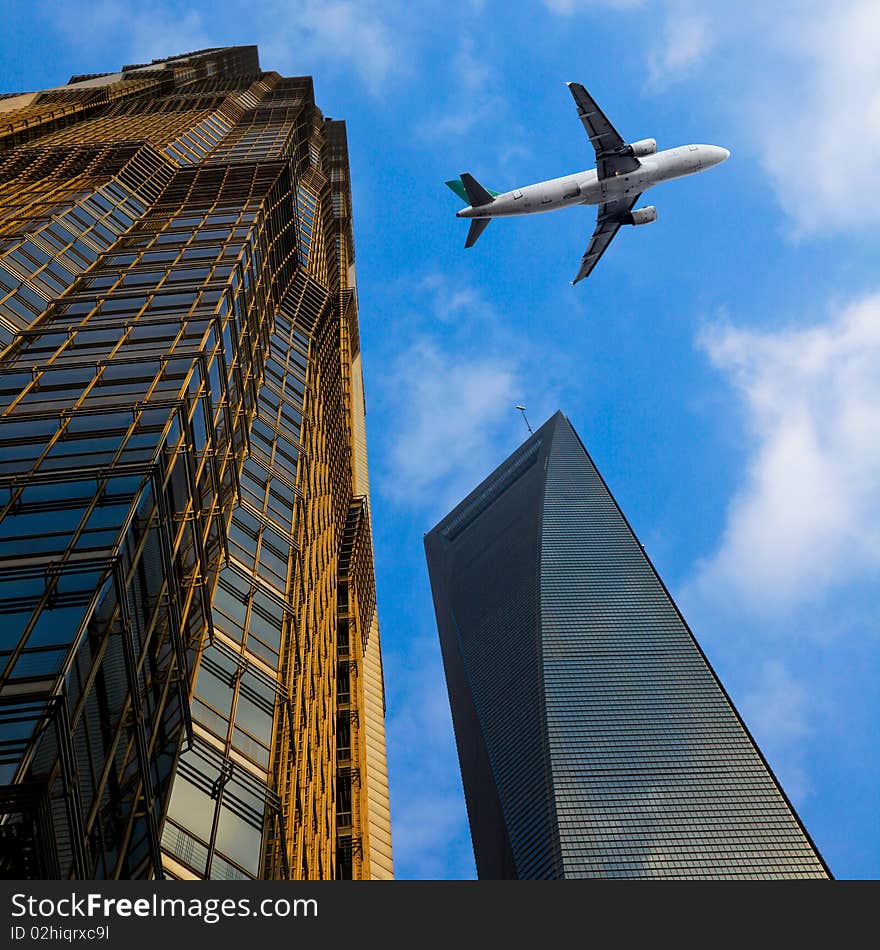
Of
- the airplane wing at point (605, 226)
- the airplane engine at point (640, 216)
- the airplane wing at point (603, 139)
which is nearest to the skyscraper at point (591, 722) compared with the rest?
the airplane wing at point (605, 226)

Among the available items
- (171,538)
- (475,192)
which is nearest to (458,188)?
(475,192)

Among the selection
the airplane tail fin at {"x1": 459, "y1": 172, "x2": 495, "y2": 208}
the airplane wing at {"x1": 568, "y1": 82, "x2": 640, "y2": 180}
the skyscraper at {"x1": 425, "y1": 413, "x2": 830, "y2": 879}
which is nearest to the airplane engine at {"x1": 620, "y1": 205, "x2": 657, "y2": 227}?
the airplane wing at {"x1": 568, "y1": 82, "x2": 640, "y2": 180}

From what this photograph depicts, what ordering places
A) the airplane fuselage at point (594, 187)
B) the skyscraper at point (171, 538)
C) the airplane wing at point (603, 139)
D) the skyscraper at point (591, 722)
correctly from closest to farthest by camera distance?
the skyscraper at point (171, 538) < the airplane wing at point (603, 139) < the airplane fuselage at point (594, 187) < the skyscraper at point (591, 722)

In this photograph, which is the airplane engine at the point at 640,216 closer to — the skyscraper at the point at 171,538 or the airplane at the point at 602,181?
the airplane at the point at 602,181

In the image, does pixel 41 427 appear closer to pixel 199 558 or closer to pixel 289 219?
pixel 199 558

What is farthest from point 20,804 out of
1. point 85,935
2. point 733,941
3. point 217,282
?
point 217,282

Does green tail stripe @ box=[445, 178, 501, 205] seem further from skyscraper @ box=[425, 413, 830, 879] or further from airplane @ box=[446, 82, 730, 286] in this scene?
skyscraper @ box=[425, 413, 830, 879]
